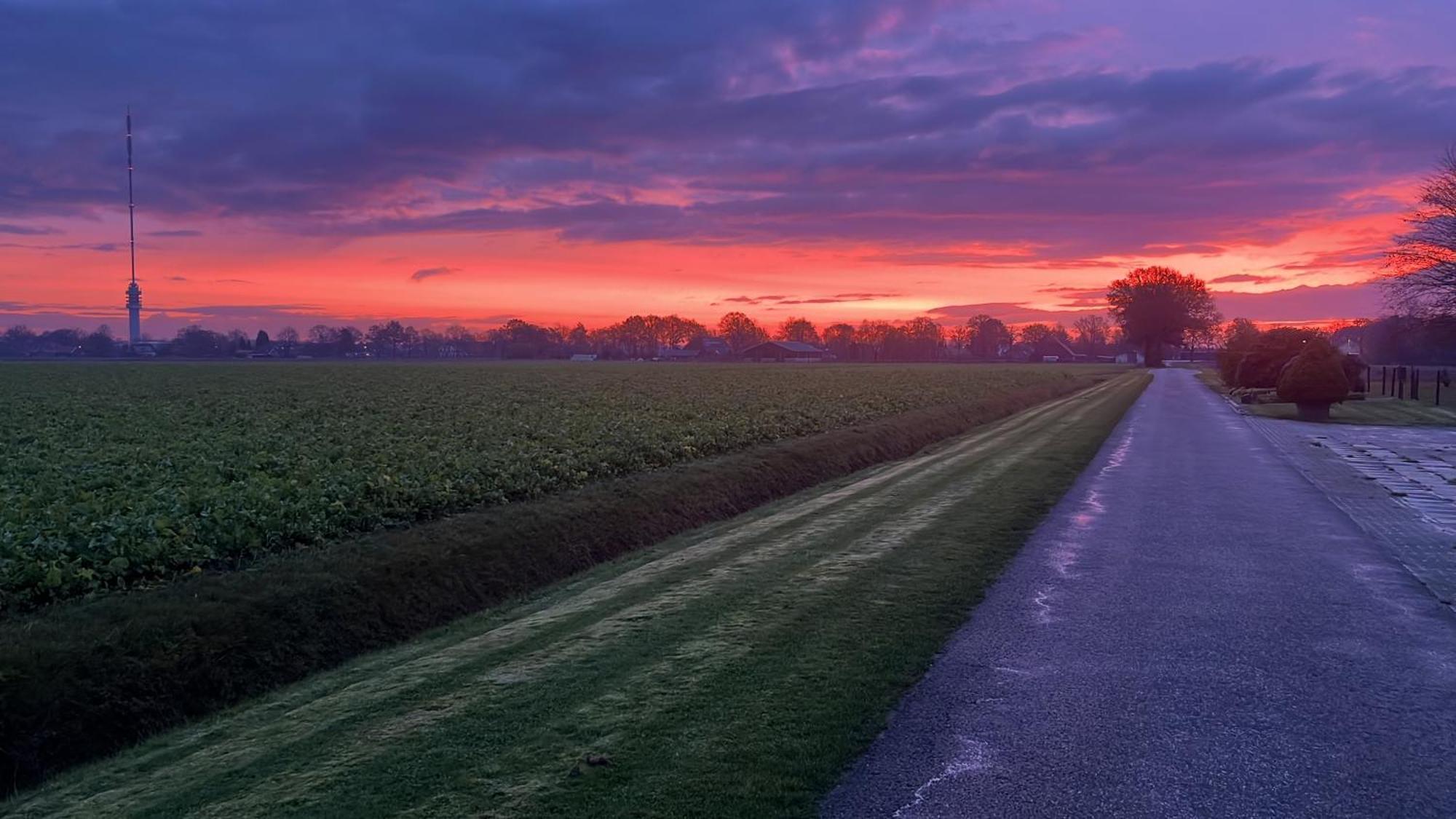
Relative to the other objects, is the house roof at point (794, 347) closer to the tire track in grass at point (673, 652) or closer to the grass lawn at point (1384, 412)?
the grass lawn at point (1384, 412)

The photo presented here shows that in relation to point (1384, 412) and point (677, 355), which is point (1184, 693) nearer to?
point (1384, 412)

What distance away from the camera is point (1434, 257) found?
49.3m

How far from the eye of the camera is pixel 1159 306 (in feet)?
405

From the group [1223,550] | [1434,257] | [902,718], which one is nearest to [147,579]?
[902,718]

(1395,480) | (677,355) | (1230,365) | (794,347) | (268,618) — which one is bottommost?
(268,618)

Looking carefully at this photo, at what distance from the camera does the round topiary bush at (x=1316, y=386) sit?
3484 cm

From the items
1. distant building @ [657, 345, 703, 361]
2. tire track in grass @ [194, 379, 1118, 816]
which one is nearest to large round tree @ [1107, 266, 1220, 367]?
distant building @ [657, 345, 703, 361]

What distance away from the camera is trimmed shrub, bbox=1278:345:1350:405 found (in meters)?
34.8

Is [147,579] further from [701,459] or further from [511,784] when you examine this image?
[701,459]

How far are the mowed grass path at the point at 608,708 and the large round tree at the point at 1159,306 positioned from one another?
405ft

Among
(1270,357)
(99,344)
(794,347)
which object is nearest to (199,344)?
(99,344)

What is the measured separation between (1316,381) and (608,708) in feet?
117

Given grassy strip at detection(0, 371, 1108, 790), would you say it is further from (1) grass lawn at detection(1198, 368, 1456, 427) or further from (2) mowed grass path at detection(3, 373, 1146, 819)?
(1) grass lawn at detection(1198, 368, 1456, 427)

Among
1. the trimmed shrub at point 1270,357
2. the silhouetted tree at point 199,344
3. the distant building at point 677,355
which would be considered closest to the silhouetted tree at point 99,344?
the silhouetted tree at point 199,344
